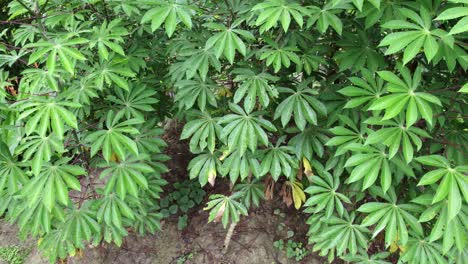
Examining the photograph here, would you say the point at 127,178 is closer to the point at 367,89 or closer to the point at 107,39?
the point at 107,39

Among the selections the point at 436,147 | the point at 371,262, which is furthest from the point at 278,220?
the point at 436,147

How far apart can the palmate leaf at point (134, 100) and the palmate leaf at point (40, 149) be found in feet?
1.28

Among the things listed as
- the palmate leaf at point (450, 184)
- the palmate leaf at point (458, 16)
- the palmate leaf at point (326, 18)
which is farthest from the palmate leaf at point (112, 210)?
the palmate leaf at point (458, 16)

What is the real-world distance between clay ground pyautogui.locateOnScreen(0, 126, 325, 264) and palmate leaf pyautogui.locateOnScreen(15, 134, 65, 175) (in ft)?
4.41

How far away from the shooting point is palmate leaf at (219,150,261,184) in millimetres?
1866

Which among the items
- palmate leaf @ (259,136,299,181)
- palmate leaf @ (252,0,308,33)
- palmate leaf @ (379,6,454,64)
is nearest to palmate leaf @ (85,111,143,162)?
palmate leaf @ (259,136,299,181)

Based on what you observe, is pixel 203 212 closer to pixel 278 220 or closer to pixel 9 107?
pixel 278 220

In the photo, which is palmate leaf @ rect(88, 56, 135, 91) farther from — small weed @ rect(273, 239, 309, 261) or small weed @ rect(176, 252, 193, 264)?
small weed @ rect(273, 239, 309, 261)

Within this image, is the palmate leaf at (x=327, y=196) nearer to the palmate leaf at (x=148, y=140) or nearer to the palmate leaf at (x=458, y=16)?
the palmate leaf at (x=148, y=140)

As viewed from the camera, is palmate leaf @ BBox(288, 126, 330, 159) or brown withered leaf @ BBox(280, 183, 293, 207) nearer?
palmate leaf @ BBox(288, 126, 330, 159)

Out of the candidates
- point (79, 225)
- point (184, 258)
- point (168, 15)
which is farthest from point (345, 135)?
point (184, 258)

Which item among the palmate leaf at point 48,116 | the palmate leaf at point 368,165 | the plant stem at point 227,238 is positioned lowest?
the plant stem at point 227,238

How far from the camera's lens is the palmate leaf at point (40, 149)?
5.15ft

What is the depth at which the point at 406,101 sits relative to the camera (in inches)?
55.3
